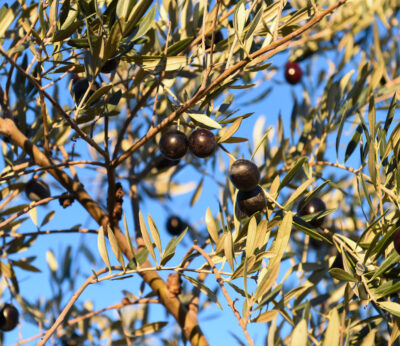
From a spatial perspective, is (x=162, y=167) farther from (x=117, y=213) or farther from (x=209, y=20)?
(x=209, y=20)

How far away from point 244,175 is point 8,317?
1.11m

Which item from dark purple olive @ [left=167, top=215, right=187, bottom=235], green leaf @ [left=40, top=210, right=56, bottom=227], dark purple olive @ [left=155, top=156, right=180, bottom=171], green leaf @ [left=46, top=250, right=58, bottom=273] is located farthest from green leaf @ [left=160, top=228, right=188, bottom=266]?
dark purple olive @ [left=167, top=215, right=187, bottom=235]

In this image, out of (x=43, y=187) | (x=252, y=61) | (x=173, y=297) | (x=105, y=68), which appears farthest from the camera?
(x=43, y=187)

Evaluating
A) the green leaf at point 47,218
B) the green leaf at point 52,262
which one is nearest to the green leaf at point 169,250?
the green leaf at point 47,218

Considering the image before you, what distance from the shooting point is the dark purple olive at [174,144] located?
1594 mm

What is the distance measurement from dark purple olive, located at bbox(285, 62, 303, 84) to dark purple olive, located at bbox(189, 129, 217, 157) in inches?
61.9

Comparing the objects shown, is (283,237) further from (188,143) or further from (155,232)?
(188,143)

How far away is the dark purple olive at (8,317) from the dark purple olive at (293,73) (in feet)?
5.75

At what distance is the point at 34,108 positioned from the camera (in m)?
2.03

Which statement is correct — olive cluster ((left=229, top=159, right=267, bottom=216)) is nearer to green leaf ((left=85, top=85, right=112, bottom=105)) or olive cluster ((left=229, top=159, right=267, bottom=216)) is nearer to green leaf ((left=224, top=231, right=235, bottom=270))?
green leaf ((left=224, top=231, right=235, bottom=270))

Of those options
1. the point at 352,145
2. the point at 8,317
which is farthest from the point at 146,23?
the point at 8,317

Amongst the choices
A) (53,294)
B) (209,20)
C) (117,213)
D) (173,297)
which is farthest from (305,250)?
(53,294)

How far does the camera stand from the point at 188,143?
5.28 feet

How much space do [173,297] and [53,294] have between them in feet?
2.45
